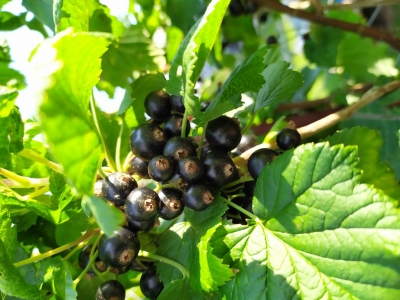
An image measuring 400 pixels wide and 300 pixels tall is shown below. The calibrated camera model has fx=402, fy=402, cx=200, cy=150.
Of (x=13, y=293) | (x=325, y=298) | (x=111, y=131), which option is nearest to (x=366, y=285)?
(x=325, y=298)

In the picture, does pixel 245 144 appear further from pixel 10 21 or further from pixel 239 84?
pixel 10 21

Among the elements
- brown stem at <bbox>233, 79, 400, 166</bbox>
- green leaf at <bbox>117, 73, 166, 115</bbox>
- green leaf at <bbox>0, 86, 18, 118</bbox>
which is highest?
green leaf at <bbox>0, 86, 18, 118</bbox>

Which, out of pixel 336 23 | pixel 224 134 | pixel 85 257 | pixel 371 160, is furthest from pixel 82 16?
pixel 336 23

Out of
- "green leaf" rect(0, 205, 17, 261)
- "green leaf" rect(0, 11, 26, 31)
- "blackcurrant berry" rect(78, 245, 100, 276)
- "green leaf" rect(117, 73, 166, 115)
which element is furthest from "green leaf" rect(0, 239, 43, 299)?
Result: "green leaf" rect(0, 11, 26, 31)

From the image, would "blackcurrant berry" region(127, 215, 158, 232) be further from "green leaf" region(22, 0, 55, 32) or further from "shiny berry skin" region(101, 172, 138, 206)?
"green leaf" region(22, 0, 55, 32)

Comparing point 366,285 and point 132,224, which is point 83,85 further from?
point 366,285

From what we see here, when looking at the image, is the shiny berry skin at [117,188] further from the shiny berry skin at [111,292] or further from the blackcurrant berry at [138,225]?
the shiny berry skin at [111,292]

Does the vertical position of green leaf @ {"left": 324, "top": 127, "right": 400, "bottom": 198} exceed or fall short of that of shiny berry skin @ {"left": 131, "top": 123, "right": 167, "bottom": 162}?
it falls short
